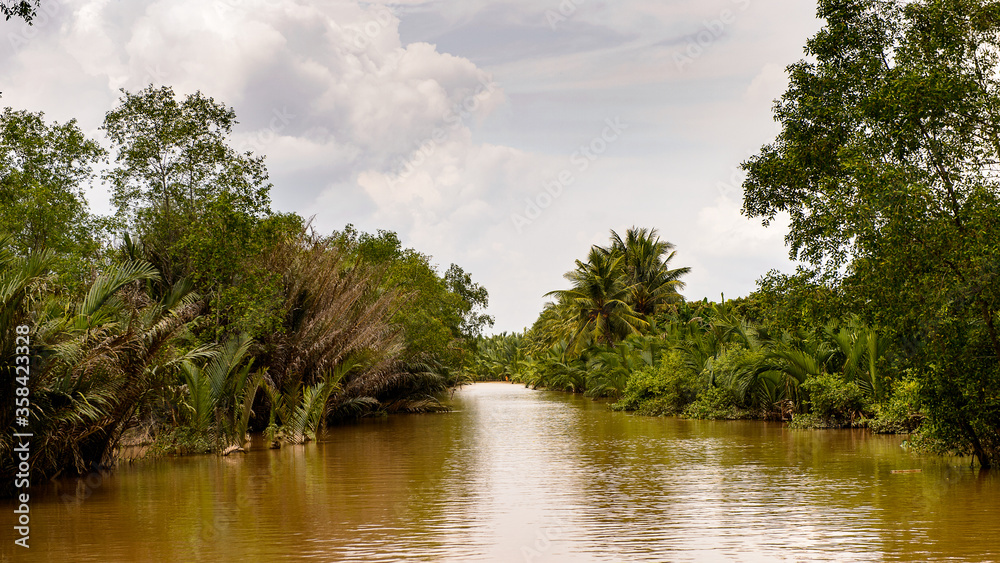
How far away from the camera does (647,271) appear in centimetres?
4622

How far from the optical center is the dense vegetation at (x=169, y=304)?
10453 mm

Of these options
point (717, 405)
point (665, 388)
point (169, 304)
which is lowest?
point (717, 405)

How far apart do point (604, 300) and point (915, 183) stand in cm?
3389

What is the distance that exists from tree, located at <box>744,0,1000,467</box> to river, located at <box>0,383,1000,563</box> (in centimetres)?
159

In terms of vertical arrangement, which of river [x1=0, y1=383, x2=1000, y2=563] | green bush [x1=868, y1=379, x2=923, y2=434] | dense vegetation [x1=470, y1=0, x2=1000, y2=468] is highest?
dense vegetation [x1=470, y1=0, x2=1000, y2=468]

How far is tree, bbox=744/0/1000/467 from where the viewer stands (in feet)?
32.8

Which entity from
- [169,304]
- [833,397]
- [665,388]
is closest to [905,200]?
[833,397]

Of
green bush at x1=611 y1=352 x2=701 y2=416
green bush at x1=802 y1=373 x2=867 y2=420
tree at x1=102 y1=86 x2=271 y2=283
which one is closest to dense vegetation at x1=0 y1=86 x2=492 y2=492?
tree at x1=102 y1=86 x2=271 y2=283

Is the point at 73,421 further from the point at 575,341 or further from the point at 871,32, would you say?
the point at 575,341

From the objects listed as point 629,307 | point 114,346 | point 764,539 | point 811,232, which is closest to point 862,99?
point 811,232

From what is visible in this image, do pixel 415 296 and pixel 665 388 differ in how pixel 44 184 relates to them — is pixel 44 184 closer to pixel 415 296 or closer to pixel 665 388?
pixel 415 296

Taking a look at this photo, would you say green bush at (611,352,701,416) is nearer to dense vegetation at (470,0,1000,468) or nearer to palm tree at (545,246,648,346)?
dense vegetation at (470,0,1000,468)

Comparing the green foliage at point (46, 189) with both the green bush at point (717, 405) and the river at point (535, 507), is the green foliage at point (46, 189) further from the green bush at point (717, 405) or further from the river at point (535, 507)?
the green bush at point (717, 405)

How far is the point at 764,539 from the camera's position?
7.49 m
